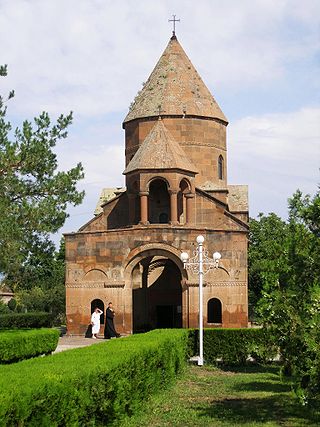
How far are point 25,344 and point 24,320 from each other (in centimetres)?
1620

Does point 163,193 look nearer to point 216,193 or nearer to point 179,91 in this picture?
point 216,193

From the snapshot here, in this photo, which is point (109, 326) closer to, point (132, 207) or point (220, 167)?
point (132, 207)

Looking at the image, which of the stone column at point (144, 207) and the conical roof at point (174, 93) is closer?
the stone column at point (144, 207)

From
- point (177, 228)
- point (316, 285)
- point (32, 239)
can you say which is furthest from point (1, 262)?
point (177, 228)

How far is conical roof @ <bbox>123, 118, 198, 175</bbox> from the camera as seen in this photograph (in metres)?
28.3

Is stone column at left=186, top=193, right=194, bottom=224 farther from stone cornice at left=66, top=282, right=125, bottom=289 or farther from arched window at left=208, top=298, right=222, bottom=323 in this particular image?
stone cornice at left=66, top=282, right=125, bottom=289

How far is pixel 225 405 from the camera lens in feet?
40.2

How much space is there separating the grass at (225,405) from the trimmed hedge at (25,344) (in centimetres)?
437

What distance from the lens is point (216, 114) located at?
3269 cm

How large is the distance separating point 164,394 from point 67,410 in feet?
18.8

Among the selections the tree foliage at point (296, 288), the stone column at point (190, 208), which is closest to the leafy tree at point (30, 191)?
the tree foliage at point (296, 288)

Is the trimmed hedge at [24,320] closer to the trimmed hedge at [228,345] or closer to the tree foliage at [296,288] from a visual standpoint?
the trimmed hedge at [228,345]

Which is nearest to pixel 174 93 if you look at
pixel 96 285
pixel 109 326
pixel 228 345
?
pixel 96 285

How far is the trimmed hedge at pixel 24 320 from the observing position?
32156 millimetres
